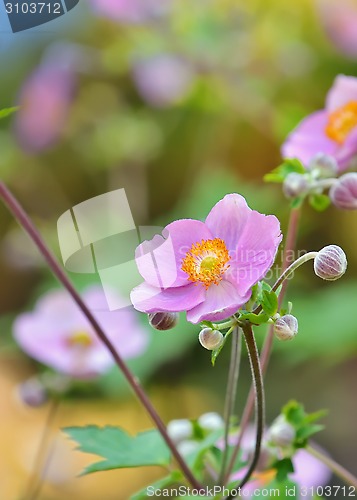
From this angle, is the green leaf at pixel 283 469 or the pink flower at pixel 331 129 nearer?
the green leaf at pixel 283 469

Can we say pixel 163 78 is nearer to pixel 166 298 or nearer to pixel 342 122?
pixel 342 122

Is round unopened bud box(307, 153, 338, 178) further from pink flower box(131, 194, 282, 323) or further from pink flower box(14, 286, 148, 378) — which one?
pink flower box(14, 286, 148, 378)

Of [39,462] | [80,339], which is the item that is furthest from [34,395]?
[39,462]

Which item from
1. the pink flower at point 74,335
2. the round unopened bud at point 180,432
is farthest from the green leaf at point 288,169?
the pink flower at point 74,335

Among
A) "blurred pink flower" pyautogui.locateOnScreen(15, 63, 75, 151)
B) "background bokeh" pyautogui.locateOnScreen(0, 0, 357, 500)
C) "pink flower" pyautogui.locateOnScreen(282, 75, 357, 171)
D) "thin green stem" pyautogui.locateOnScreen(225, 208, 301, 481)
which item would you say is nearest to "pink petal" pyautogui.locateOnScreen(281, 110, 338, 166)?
"pink flower" pyautogui.locateOnScreen(282, 75, 357, 171)

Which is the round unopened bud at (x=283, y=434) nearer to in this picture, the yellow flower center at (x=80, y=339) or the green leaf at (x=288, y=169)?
the green leaf at (x=288, y=169)

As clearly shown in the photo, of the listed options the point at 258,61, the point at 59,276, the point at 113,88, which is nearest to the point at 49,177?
the point at 113,88

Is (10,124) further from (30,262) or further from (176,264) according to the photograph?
(176,264)
